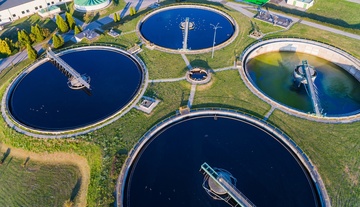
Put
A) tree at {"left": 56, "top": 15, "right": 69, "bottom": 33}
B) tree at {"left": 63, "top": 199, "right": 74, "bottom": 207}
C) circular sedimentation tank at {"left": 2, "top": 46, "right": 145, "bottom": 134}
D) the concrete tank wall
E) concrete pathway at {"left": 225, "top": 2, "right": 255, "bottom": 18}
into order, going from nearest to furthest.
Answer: tree at {"left": 63, "top": 199, "right": 74, "bottom": 207}, circular sedimentation tank at {"left": 2, "top": 46, "right": 145, "bottom": 134}, the concrete tank wall, tree at {"left": 56, "top": 15, "right": 69, "bottom": 33}, concrete pathway at {"left": 225, "top": 2, "right": 255, "bottom": 18}

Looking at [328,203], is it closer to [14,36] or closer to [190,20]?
[190,20]

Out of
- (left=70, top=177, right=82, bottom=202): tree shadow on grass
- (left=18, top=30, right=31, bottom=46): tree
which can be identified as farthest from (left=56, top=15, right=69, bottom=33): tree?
(left=70, top=177, right=82, bottom=202): tree shadow on grass

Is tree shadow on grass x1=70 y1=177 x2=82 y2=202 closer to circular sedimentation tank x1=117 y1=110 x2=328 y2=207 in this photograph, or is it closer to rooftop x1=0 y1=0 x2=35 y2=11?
circular sedimentation tank x1=117 y1=110 x2=328 y2=207

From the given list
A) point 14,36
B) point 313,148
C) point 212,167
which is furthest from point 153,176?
point 14,36

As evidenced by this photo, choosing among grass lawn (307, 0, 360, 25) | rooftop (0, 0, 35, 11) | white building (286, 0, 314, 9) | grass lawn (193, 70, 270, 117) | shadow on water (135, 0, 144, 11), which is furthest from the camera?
shadow on water (135, 0, 144, 11)

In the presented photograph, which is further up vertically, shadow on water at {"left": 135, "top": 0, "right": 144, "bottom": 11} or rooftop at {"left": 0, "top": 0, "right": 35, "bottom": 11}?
shadow on water at {"left": 135, "top": 0, "right": 144, "bottom": 11}

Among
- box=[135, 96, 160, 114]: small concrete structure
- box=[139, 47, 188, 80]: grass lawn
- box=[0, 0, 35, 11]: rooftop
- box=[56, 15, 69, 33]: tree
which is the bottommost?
box=[0, 0, 35, 11]: rooftop

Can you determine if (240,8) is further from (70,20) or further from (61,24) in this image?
(61,24)
